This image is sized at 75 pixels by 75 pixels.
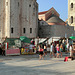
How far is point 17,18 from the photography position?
1341 inches

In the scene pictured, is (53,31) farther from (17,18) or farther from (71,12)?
(71,12)

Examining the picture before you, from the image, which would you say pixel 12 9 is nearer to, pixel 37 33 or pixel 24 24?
pixel 24 24

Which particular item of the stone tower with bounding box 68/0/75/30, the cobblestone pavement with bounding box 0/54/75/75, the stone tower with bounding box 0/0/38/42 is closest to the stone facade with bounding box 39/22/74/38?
the stone tower with bounding box 0/0/38/42

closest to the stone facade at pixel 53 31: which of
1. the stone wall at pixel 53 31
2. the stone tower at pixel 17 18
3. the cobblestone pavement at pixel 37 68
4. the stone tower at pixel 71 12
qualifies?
the stone wall at pixel 53 31

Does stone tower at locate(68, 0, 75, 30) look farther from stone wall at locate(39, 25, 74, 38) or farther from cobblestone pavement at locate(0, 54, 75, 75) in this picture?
cobblestone pavement at locate(0, 54, 75, 75)

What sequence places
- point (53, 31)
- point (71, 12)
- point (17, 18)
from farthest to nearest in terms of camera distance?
point (71, 12) < point (53, 31) < point (17, 18)

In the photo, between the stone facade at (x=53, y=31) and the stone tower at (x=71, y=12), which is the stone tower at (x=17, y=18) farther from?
the stone tower at (x=71, y=12)

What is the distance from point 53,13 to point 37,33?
27104 millimetres

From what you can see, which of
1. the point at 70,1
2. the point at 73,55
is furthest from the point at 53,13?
the point at 73,55

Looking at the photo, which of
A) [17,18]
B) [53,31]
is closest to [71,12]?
[53,31]

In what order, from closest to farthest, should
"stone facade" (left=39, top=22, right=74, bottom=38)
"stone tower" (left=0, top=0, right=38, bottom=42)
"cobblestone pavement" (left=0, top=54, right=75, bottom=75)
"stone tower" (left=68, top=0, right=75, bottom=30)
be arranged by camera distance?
1. "cobblestone pavement" (left=0, top=54, right=75, bottom=75)
2. "stone tower" (left=0, top=0, right=38, bottom=42)
3. "stone facade" (left=39, top=22, right=74, bottom=38)
4. "stone tower" (left=68, top=0, right=75, bottom=30)

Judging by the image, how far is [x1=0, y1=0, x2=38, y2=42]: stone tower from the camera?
32906 millimetres

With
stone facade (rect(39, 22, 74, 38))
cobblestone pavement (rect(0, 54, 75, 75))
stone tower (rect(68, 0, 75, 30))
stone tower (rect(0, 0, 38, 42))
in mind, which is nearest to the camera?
cobblestone pavement (rect(0, 54, 75, 75))

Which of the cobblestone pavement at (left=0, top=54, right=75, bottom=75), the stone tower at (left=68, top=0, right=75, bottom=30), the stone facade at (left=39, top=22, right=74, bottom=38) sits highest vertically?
the stone tower at (left=68, top=0, right=75, bottom=30)
